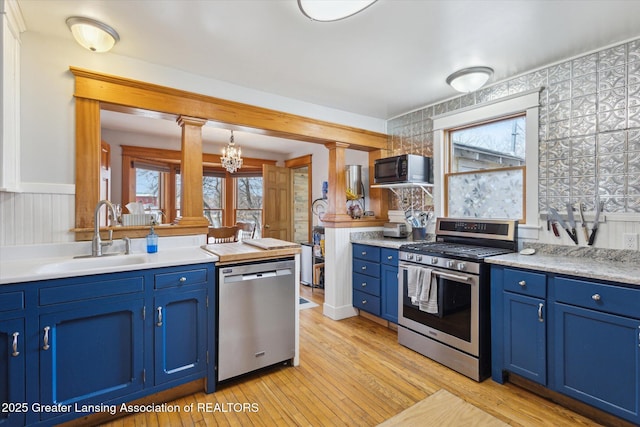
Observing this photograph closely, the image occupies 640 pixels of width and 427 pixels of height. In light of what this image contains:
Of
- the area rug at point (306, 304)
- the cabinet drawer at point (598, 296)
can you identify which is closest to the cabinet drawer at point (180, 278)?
the area rug at point (306, 304)

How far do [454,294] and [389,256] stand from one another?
0.82m

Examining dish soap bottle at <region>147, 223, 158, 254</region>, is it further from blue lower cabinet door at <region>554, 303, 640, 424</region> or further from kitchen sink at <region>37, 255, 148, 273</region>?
blue lower cabinet door at <region>554, 303, 640, 424</region>

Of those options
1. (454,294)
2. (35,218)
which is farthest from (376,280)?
(35,218)

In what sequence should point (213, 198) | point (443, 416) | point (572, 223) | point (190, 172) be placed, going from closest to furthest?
point (443, 416) < point (572, 223) < point (190, 172) < point (213, 198)

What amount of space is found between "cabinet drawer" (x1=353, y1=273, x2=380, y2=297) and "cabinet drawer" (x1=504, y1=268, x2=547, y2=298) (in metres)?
1.34

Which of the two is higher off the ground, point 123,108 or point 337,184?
point 123,108

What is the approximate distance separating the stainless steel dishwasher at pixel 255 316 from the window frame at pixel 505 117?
2010 millimetres

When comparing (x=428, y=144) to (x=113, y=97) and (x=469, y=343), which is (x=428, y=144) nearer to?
(x=469, y=343)

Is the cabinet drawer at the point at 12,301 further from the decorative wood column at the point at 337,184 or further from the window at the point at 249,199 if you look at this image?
the window at the point at 249,199

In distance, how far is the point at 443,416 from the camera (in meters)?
0.99

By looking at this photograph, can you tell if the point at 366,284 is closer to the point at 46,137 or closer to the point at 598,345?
the point at 598,345

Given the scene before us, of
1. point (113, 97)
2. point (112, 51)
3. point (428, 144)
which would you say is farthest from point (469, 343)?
point (112, 51)

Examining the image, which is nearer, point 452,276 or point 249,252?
point 249,252

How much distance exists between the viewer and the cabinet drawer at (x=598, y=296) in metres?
1.65
